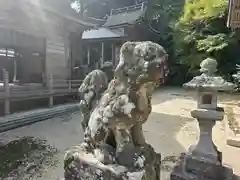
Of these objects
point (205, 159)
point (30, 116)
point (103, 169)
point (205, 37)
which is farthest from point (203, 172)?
point (205, 37)

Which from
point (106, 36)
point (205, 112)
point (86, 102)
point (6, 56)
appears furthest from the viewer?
point (106, 36)

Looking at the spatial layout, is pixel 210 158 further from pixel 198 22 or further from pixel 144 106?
pixel 198 22

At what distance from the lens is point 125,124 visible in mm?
1845

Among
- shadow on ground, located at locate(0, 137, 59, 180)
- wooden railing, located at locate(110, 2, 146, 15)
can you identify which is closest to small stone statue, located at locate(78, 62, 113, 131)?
shadow on ground, located at locate(0, 137, 59, 180)

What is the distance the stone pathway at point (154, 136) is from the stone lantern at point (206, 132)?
543 millimetres

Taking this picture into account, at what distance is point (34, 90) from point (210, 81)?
580 cm

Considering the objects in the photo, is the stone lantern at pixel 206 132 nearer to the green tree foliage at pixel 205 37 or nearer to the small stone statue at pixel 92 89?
the small stone statue at pixel 92 89

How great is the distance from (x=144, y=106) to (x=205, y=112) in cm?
148

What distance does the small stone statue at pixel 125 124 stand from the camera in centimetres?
168

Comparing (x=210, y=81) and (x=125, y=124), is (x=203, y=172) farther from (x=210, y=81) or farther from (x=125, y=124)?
(x=125, y=124)

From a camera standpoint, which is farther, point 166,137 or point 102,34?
point 102,34

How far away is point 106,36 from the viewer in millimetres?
18516

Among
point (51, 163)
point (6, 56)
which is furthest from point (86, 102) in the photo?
point (6, 56)

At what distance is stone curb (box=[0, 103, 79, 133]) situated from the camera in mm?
6015
